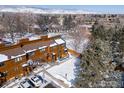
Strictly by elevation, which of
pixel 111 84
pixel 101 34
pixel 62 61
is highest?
pixel 101 34

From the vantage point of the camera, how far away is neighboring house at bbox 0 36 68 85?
3.21m

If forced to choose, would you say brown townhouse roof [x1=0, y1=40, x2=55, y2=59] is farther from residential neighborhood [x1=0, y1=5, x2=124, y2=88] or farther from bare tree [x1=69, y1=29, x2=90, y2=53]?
bare tree [x1=69, y1=29, x2=90, y2=53]

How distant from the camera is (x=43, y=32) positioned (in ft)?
11.0

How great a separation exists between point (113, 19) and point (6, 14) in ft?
3.70

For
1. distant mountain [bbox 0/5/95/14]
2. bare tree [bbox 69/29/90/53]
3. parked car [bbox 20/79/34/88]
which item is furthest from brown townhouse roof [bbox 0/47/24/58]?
bare tree [bbox 69/29/90/53]

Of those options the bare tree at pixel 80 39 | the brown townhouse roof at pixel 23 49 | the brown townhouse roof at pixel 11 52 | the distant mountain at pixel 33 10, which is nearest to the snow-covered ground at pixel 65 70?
the bare tree at pixel 80 39

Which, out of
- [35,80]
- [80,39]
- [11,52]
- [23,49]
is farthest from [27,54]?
[80,39]

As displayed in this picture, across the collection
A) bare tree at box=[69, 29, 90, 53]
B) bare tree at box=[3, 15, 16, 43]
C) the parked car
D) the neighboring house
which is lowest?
the parked car

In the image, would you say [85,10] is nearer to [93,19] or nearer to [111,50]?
[93,19]

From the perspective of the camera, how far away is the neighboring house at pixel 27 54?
3.21 meters

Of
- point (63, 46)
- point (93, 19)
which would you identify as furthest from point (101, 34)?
point (63, 46)

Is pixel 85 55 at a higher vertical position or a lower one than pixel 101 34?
lower
